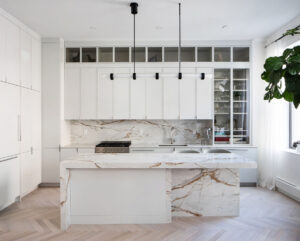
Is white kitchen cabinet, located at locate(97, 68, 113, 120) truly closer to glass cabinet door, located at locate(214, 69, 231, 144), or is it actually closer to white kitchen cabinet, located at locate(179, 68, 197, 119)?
white kitchen cabinet, located at locate(179, 68, 197, 119)

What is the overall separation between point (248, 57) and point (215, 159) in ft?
9.19

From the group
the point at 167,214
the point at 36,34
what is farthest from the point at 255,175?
the point at 36,34

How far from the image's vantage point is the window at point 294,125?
3.94 meters

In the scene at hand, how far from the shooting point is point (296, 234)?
262 cm

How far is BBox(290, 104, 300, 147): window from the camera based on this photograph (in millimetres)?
3942

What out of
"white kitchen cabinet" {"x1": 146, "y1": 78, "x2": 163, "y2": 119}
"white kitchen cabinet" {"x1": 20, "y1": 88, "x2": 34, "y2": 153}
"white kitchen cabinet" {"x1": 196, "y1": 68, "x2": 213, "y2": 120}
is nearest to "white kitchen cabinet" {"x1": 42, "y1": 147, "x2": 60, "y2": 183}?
"white kitchen cabinet" {"x1": 20, "y1": 88, "x2": 34, "y2": 153}

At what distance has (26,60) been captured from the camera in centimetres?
394

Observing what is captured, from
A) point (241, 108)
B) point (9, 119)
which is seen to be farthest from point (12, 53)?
point (241, 108)

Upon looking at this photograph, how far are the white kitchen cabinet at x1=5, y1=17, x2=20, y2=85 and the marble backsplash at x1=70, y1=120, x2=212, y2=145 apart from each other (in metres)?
1.70

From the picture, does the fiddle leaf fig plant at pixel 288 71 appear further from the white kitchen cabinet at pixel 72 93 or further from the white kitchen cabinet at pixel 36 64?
the white kitchen cabinet at pixel 36 64

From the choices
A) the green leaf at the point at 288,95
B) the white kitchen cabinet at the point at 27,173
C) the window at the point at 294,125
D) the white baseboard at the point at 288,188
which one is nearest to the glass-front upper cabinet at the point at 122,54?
the white kitchen cabinet at the point at 27,173

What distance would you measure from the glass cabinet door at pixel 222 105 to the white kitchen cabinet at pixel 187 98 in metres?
0.47

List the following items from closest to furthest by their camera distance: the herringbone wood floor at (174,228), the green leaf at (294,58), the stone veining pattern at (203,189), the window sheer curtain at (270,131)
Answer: the green leaf at (294,58)
the herringbone wood floor at (174,228)
the stone veining pattern at (203,189)
the window sheer curtain at (270,131)

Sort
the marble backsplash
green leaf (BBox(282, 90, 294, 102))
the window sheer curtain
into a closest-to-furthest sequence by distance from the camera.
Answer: green leaf (BBox(282, 90, 294, 102))
the window sheer curtain
the marble backsplash
